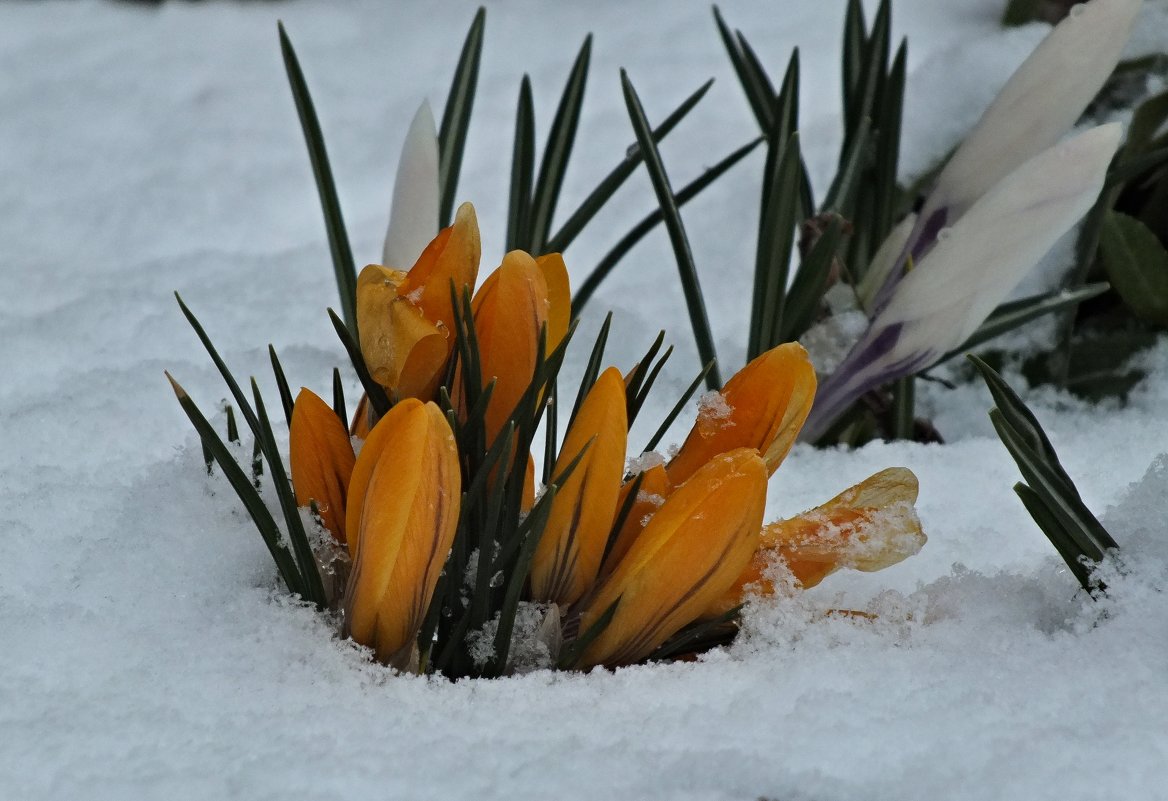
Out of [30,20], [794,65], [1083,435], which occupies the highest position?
[30,20]

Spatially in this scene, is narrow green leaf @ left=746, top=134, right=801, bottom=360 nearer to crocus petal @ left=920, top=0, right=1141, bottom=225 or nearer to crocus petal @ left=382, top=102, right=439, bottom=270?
crocus petal @ left=920, top=0, right=1141, bottom=225

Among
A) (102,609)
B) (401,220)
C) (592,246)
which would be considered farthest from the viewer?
(592,246)

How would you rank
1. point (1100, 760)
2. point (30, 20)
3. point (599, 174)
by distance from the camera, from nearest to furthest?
point (1100, 760) → point (599, 174) → point (30, 20)

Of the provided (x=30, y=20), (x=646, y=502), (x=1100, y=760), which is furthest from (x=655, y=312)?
(x=30, y=20)

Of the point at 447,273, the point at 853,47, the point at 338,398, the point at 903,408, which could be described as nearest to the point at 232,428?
the point at 338,398

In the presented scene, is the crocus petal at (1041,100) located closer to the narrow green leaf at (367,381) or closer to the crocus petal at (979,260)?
the crocus petal at (979,260)

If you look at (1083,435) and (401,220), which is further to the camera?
(1083,435)

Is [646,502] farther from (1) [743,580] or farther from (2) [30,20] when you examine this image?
(2) [30,20]

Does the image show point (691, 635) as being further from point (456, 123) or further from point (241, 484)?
point (456, 123)

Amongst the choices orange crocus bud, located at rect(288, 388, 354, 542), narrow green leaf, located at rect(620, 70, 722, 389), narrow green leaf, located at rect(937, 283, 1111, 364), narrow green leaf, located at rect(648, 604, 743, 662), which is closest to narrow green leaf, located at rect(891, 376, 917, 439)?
narrow green leaf, located at rect(937, 283, 1111, 364)
